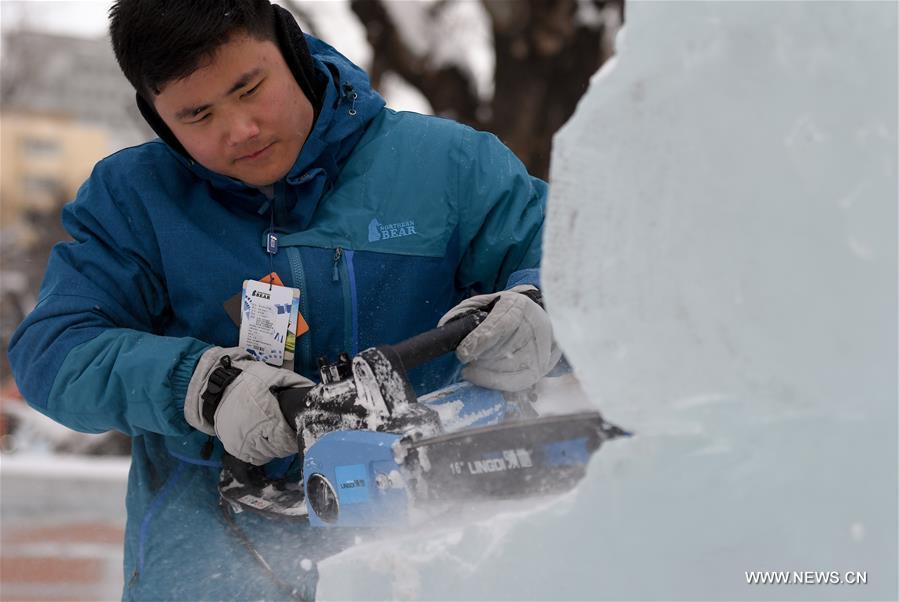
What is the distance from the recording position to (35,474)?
5246 mm

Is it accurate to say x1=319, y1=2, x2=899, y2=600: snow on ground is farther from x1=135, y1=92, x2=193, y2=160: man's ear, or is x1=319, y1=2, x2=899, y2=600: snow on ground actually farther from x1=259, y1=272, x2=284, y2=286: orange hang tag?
x1=135, y1=92, x2=193, y2=160: man's ear

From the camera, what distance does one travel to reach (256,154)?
2172 mm

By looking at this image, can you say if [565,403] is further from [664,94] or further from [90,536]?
[90,536]

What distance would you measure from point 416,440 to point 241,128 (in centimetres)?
84

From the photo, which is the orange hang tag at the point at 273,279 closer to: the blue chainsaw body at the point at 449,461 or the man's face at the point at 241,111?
the man's face at the point at 241,111

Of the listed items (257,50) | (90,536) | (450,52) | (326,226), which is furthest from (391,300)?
(450,52)

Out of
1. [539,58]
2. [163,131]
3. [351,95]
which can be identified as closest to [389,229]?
[351,95]

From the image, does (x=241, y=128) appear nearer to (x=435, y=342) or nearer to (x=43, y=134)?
(x=435, y=342)

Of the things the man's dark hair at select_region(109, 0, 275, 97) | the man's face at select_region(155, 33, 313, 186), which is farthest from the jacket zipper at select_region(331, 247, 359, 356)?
the man's dark hair at select_region(109, 0, 275, 97)

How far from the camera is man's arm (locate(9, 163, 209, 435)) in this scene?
207 cm

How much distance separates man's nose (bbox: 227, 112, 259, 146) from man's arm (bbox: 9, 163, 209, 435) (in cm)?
36

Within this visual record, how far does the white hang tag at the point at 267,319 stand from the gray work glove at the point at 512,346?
44 cm

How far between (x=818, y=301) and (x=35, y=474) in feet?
16.4

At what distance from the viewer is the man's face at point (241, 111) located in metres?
2.05
